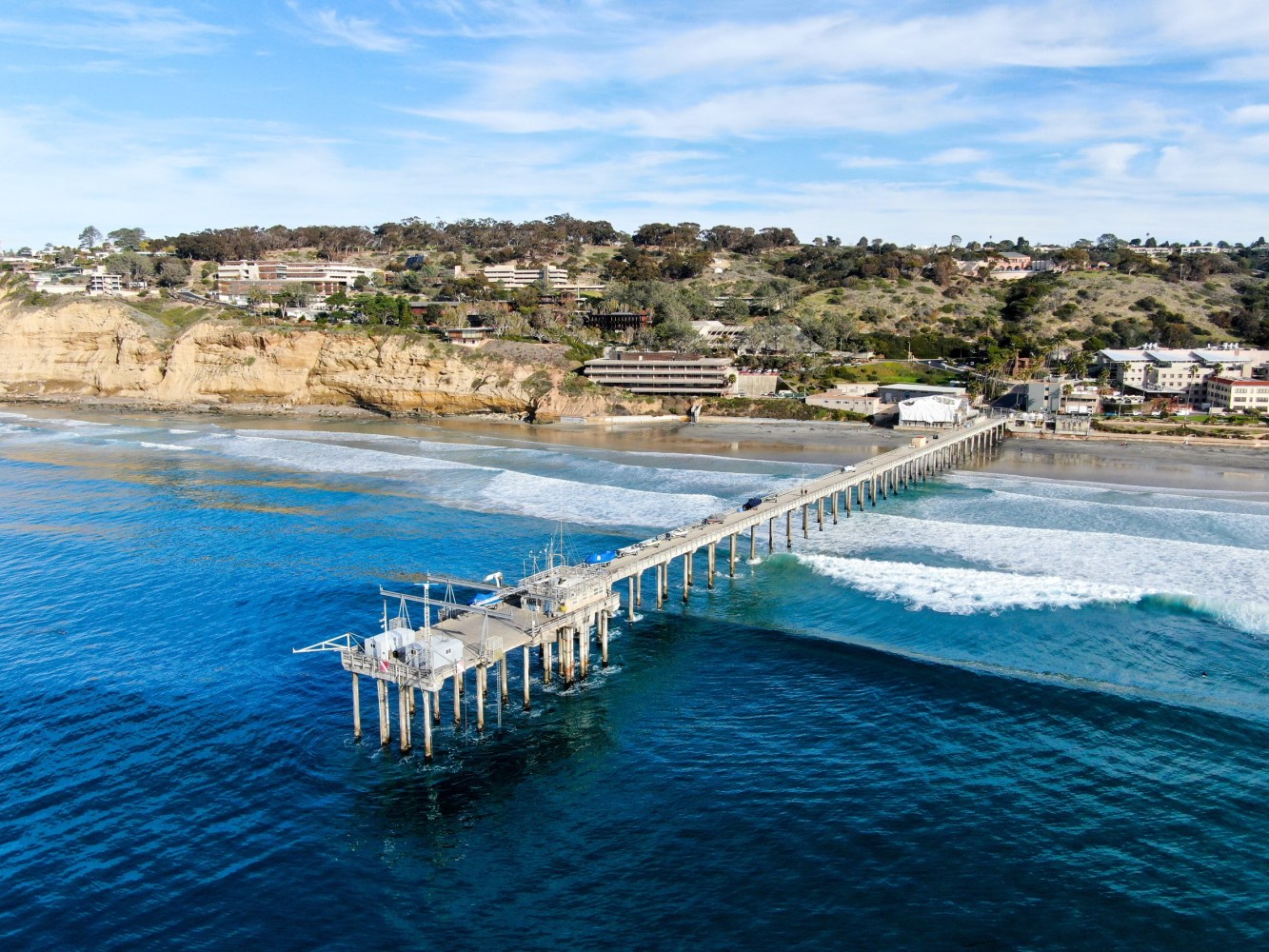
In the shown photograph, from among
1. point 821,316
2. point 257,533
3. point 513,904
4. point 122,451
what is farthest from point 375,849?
point 821,316

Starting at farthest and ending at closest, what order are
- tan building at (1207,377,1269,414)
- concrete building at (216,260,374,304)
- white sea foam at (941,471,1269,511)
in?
1. concrete building at (216,260,374,304)
2. tan building at (1207,377,1269,414)
3. white sea foam at (941,471,1269,511)

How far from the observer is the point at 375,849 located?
24688 millimetres

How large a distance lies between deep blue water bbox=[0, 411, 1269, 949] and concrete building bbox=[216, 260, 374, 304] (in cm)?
12735

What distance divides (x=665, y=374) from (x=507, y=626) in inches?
3355

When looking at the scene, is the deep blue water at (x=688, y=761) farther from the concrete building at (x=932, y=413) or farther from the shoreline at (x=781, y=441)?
the concrete building at (x=932, y=413)

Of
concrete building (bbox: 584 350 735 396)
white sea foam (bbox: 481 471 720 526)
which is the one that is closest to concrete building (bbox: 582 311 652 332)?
concrete building (bbox: 584 350 735 396)

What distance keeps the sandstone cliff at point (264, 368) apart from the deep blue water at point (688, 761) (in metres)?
62.6

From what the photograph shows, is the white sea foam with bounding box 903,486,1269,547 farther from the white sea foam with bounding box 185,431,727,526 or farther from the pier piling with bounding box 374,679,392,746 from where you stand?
the pier piling with bounding box 374,679,392,746

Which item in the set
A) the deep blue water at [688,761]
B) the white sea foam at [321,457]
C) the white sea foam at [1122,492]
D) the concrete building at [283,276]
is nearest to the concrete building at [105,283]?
the concrete building at [283,276]

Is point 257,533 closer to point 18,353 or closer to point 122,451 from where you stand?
point 122,451

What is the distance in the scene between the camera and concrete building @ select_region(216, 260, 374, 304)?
172 m

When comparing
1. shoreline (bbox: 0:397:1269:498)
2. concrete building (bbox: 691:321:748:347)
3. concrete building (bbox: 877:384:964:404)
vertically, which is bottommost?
shoreline (bbox: 0:397:1269:498)

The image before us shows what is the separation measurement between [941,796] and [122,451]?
85173 mm

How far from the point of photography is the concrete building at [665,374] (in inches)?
4562
